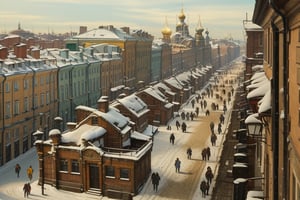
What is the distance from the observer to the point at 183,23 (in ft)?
469

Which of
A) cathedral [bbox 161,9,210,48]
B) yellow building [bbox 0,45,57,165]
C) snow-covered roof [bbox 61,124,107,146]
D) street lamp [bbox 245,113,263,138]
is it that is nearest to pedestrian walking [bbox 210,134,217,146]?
snow-covered roof [bbox 61,124,107,146]

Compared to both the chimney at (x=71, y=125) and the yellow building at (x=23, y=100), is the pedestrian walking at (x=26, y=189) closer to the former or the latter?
the chimney at (x=71, y=125)

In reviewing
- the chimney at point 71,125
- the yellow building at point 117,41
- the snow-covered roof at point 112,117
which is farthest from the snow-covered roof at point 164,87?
the chimney at point 71,125

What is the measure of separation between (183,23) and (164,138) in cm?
10016

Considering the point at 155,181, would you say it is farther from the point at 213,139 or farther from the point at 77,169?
the point at 213,139

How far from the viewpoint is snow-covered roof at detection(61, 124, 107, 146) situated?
29500 mm

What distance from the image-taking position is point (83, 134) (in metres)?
29.8

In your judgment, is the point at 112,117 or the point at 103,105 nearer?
the point at 112,117

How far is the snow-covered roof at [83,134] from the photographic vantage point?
29.5m

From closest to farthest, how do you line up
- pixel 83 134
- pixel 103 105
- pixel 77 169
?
1. pixel 77 169
2. pixel 83 134
3. pixel 103 105

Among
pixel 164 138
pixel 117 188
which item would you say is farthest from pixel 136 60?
pixel 117 188

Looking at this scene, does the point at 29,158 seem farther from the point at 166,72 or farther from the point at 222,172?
the point at 166,72

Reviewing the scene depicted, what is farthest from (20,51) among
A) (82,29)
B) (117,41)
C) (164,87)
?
(82,29)

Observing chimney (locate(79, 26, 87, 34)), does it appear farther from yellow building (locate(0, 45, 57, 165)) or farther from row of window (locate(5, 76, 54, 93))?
row of window (locate(5, 76, 54, 93))
